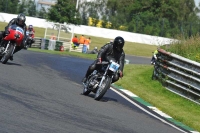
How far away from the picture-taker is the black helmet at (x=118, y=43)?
49.1 feet

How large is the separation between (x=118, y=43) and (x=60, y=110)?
12.3 feet

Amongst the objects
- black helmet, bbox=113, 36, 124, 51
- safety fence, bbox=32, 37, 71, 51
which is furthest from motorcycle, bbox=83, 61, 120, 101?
safety fence, bbox=32, 37, 71, 51

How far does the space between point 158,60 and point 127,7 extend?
223 feet

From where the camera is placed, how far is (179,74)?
19281mm

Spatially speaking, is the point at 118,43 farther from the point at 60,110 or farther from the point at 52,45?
the point at 52,45

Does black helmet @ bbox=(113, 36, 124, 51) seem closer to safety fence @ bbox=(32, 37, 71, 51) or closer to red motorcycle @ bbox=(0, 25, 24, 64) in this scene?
red motorcycle @ bbox=(0, 25, 24, 64)

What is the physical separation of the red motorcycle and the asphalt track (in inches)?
47.0

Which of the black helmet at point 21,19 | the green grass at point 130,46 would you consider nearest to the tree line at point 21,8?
the green grass at point 130,46

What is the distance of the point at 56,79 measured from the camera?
736 inches

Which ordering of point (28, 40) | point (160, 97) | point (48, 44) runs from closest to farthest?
point (160, 97)
point (28, 40)
point (48, 44)

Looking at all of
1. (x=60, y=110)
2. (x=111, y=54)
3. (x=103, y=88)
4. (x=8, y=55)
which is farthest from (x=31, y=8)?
(x=60, y=110)

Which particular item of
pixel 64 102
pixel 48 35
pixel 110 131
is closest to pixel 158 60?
pixel 64 102

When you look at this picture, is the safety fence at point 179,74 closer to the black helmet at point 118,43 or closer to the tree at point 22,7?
the black helmet at point 118,43

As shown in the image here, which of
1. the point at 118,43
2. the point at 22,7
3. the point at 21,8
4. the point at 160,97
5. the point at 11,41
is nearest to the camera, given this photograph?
the point at 118,43
